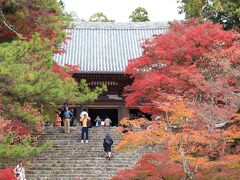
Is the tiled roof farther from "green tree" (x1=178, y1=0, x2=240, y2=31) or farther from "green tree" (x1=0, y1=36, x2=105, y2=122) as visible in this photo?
"green tree" (x1=0, y1=36, x2=105, y2=122)

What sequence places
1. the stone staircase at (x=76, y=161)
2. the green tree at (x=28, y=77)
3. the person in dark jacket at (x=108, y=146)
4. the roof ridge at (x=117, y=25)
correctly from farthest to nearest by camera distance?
1. the roof ridge at (x=117, y=25)
2. the person in dark jacket at (x=108, y=146)
3. the stone staircase at (x=76, y=161)
4. the green tree at (x=28, y=77)

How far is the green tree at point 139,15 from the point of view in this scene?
4266 centimetres

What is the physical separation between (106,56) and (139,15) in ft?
62.3

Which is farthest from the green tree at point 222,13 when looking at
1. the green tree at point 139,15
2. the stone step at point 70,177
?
the green tree at point 139,15

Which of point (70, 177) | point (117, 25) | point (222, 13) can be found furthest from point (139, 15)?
point (70, 177)

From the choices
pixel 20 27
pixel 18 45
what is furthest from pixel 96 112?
pixel 18 45

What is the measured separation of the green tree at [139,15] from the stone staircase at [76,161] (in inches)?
1038

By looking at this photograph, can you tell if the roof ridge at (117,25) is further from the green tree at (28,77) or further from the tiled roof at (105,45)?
the green tree at (28,77)

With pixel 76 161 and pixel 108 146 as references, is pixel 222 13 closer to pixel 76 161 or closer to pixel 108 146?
pixel 108 146

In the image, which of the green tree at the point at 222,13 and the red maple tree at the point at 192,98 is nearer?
the red maple tree at the point at 192,98

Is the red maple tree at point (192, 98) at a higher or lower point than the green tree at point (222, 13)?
lower

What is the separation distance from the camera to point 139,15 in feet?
141

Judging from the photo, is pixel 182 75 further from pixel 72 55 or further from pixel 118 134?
pixel 72 55

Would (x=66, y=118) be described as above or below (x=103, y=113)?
below
